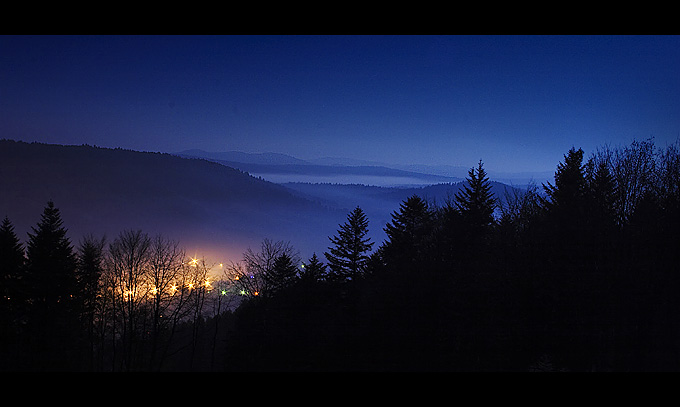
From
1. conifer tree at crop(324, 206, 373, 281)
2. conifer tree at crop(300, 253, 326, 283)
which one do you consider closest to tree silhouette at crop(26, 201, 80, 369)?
conifer tree at crop(300, 253, 326, 283)

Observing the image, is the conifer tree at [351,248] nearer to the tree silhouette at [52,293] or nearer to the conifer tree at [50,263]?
the tree silhouette at [52,293]

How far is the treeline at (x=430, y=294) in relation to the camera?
22.6 feet

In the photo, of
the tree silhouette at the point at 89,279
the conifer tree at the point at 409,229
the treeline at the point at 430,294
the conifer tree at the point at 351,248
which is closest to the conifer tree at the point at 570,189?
the treeline at the point at 430,294

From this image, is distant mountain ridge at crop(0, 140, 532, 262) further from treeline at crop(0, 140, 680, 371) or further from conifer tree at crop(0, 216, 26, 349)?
conifer tree at crop(0, 216, 26, 349)

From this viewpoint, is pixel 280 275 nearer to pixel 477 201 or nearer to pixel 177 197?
pixel 477 201

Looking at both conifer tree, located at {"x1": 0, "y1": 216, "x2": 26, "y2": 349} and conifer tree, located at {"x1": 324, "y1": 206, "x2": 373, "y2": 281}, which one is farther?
conifer tree, located at {"x1": 324, "y1": 206, "x2": 373, "y2": 281}

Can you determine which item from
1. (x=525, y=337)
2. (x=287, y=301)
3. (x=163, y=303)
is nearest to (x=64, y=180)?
(x=163, y=303)

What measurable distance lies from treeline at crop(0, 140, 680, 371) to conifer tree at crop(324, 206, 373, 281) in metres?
0.68

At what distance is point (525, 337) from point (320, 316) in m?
5.18

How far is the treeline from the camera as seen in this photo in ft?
22.6

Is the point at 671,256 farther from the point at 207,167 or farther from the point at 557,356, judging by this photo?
the point at 207,167

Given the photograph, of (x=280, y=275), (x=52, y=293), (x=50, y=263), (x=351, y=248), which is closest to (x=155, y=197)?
(x=50, y=263)

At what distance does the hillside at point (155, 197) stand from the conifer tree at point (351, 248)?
5716 millimetres
